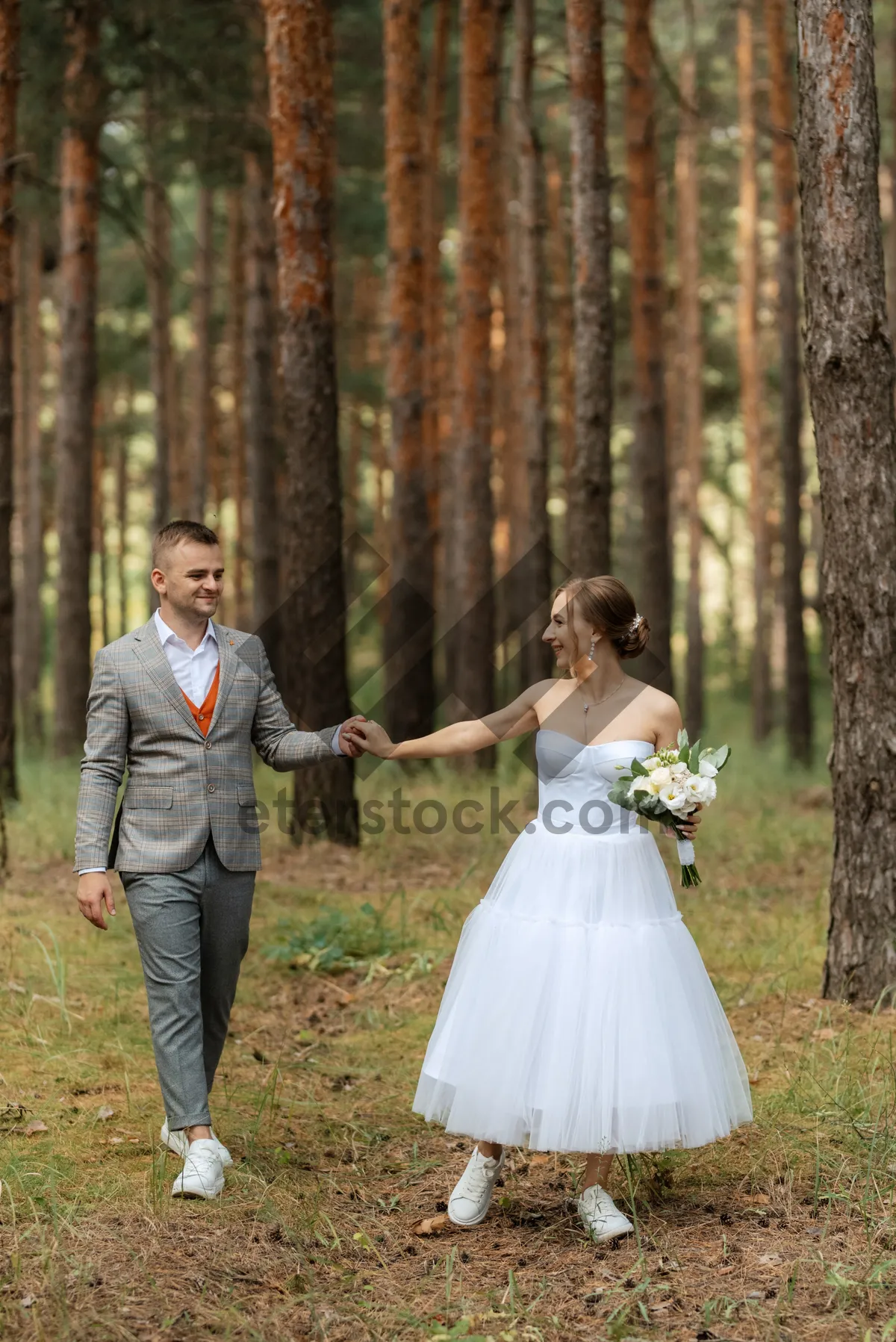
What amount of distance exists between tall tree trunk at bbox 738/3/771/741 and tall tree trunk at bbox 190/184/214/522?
29.4ft

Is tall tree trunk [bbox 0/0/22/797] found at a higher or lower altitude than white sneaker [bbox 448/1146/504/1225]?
higher

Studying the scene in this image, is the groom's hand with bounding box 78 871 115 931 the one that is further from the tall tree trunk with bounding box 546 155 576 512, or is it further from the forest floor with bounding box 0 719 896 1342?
the tall tree trunk with bounding box 546 155 576 512

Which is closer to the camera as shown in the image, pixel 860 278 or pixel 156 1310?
pixel 156 1310

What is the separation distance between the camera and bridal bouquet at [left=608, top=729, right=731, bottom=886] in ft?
14.0

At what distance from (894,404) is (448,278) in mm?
19637

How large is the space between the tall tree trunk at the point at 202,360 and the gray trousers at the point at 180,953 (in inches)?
628

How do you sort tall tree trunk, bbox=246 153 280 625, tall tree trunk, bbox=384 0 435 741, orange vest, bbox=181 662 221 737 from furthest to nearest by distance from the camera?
tall tree trunk, bbox=246 153 280 625
tall tree trunk, bbox=384 0 435 741
orange vest, bbox=181 662 221 737

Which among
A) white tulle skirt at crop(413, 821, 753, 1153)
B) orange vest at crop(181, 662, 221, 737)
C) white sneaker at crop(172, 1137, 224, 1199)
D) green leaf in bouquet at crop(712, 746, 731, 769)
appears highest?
orange vest at crop(181, 662, 221, 737)

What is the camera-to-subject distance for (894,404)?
6730 mm

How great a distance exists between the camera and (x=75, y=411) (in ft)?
50.3

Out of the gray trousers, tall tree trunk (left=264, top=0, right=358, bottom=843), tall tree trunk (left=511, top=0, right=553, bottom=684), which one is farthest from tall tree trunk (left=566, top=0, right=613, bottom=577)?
the gray trousers

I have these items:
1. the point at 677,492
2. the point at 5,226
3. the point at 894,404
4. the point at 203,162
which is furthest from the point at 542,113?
the point at 894,404

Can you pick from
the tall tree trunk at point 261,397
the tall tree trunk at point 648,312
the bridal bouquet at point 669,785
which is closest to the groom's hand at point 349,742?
the bridal bouquet at point 669,785

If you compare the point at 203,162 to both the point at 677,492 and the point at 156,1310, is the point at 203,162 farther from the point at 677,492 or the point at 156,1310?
the point at 677,492
